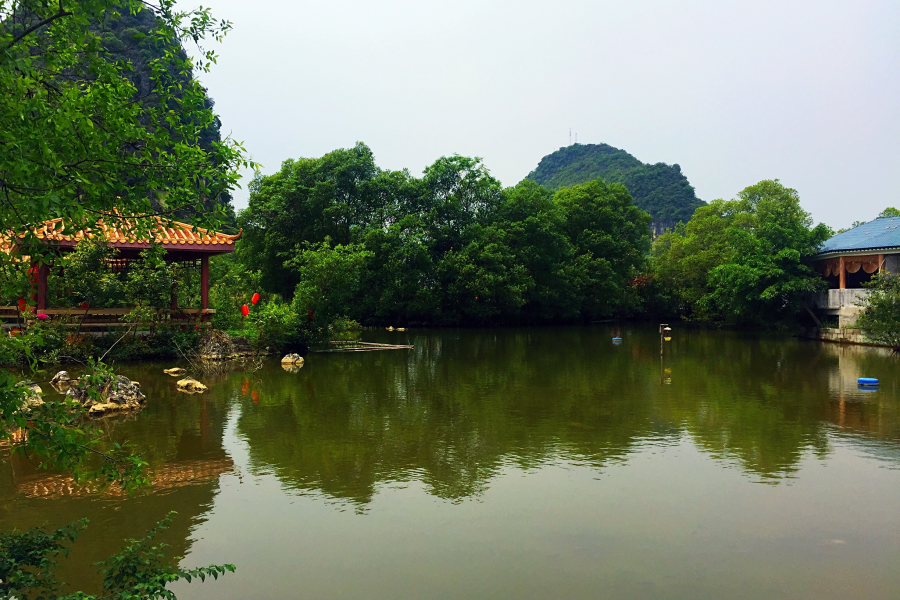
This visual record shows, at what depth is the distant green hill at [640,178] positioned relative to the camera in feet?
282

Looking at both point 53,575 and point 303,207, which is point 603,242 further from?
point 53,575

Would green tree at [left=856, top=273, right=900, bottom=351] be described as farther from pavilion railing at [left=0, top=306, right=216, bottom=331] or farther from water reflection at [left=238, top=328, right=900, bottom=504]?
pavilion railing at [left=0, top=306, right=216, bottom=331]

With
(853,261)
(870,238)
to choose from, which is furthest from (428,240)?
(870,238)

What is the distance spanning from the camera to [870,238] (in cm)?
2938

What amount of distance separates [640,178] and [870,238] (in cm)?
6272

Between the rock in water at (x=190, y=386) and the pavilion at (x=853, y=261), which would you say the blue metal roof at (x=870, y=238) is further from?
the rock in water at (x=190, y=386)

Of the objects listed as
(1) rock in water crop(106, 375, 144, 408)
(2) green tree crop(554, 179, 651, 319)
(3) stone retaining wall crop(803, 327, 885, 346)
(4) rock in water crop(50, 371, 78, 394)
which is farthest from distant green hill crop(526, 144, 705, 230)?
(1) rock in water crop(106, 375, 144, 408)

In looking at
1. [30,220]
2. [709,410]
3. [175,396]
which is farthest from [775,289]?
[30,220]

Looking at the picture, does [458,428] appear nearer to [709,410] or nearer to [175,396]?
[709,410]

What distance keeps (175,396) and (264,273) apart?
26.2 m

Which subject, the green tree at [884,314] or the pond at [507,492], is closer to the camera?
the pond at [507,492]

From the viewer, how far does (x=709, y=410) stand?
508 inches

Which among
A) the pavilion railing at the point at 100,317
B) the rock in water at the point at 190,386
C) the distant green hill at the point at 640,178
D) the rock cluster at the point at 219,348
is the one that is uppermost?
the distant green hill at the point at 640,178

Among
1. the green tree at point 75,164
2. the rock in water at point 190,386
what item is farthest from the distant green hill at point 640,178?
the green tree at point 75,164
